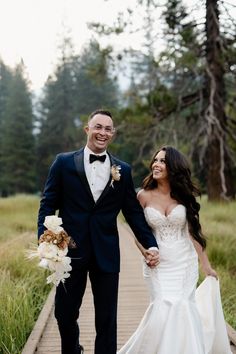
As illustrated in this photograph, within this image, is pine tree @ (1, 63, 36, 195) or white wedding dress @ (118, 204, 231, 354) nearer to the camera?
white wedding dress @ (118, 204, 231, 354)

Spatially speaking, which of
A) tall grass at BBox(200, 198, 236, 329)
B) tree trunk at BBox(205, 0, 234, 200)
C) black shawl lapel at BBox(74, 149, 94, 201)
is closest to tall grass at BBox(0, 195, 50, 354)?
black shawl lapel at BBox(74, 149, 94, 201)

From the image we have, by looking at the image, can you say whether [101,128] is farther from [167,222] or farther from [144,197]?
[167,222]

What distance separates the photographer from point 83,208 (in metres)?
3.63

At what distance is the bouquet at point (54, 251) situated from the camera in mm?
3303

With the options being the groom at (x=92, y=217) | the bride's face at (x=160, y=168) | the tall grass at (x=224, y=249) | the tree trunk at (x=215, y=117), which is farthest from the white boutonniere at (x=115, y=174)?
the tree trunk at (x=215, y=117)

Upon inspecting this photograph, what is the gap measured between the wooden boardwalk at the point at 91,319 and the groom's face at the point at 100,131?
6.55ft

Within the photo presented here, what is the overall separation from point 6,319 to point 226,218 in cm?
942

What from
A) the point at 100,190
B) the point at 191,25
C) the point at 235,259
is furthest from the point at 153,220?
the point at 191,25

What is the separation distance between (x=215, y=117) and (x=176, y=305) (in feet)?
42.2

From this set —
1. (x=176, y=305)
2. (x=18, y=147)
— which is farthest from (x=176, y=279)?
(x=18, y=147)

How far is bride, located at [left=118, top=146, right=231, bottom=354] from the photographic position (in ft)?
13.0

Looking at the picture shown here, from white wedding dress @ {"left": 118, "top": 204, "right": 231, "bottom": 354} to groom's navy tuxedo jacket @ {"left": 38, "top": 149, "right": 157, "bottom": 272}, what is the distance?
0.58m

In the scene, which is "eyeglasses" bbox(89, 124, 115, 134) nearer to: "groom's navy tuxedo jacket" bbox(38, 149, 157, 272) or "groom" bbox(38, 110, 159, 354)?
"groom" bbox(38, 110, 159, 354)

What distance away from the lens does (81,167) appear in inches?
144
